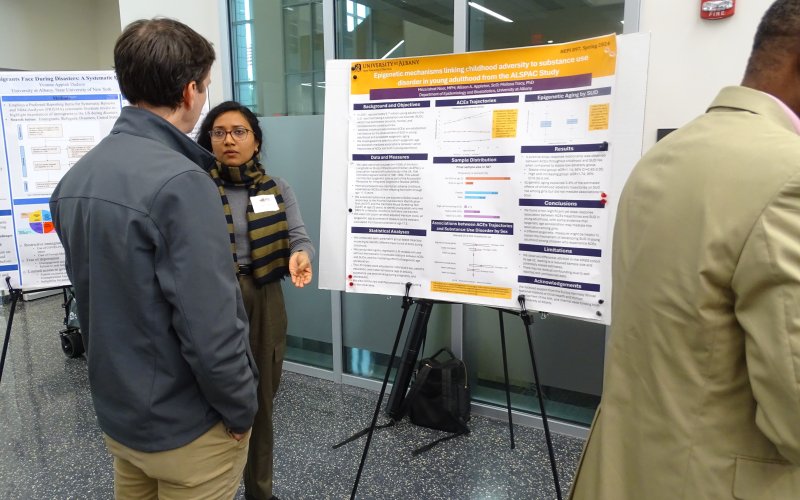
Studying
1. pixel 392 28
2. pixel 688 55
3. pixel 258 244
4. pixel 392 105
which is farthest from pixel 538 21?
pixel 258 244

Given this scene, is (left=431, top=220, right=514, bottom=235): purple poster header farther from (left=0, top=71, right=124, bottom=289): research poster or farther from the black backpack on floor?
(left=0, top=71, right=124, bottom=289): research poster

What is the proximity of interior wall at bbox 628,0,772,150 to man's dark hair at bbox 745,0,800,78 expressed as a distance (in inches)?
54.1

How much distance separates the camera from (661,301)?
79 cm

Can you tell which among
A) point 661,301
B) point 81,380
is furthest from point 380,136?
point 81,380

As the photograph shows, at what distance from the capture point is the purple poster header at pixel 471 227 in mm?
1657

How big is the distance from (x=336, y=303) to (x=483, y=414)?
1087 millimetres

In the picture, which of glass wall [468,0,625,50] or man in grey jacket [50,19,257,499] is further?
glass wall [468,0,625,50]

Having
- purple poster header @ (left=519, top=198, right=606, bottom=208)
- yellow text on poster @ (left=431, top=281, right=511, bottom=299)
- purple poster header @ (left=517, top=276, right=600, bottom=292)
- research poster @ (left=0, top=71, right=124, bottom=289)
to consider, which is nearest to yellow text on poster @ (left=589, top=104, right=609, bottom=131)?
purple poster header @ (left=519, top=198, right=606, bottom=208)

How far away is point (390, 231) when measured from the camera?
1.82 metres

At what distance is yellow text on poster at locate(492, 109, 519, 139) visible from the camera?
163 centimetres

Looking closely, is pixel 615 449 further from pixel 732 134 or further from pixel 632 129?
pixel 632 129

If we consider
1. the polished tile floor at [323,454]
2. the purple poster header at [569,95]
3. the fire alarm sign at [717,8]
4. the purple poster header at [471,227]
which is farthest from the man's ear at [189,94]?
the fire alarm sign at [717,8]

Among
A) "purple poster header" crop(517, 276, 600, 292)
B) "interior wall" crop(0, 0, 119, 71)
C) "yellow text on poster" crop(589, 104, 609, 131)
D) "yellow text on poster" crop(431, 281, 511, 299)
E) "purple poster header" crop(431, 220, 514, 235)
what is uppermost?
"interior wall" crop(0, 0, 119, 71)

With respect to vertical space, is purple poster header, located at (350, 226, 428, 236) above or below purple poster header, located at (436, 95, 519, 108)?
below
